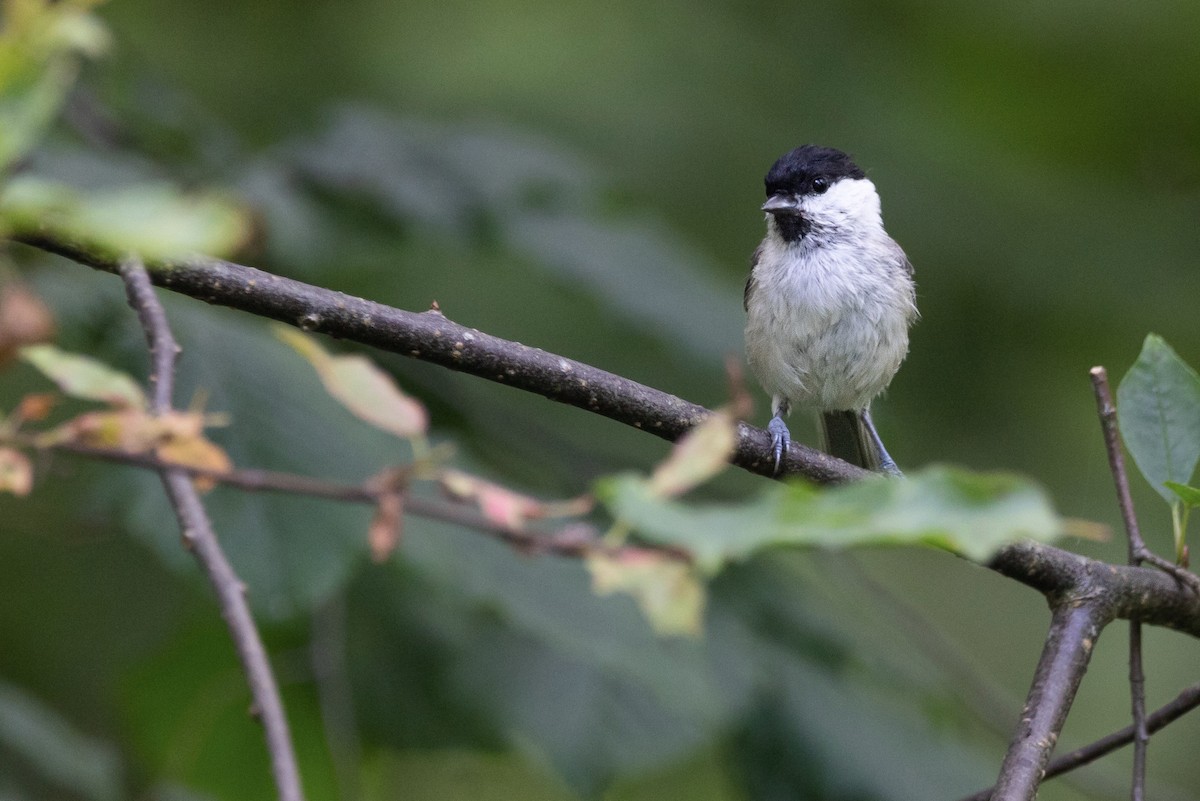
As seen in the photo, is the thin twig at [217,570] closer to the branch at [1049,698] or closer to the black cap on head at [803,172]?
the branch at [1049,698]

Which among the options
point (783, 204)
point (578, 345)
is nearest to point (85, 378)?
point (783, 204)

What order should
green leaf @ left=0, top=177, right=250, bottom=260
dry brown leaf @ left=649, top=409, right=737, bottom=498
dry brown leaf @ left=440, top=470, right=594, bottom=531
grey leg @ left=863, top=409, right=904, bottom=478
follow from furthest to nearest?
1. grey leg @ left=863, top=409, right=904, bottom=478
2. dry brown leaf @ left=440, top=470, right=594, bottom=531
3. dry brown leaf @ left=649, top=409, right=737, bottom=498
4. green leaf @ left=0, top=177, right=250, bottom=260

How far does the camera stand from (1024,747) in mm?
1471

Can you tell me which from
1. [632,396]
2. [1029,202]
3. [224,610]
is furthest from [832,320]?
[224,610]

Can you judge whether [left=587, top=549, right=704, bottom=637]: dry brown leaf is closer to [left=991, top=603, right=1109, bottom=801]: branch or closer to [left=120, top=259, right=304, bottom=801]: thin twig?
[left=120, top=259, right=304, bottom=801]: thin twig

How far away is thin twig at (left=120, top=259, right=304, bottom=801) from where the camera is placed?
3.42 feet

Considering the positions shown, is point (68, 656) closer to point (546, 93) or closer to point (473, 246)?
point (473, 246)

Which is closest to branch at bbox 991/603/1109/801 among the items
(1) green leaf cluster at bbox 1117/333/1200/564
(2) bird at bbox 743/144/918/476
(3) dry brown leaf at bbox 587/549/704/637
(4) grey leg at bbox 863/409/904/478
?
(1) green leaf cluster at bbox 1117/333/1200/564

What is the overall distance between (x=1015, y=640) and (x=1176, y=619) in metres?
3.89

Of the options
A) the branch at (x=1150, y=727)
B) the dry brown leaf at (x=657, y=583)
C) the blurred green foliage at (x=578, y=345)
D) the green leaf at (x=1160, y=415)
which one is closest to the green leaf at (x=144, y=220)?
the dry brown leaf at (x=657, y=583)

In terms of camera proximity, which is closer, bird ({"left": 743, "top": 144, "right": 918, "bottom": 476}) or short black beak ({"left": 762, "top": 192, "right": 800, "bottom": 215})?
bird ({"left": 743, "top": 144, "right": 918, "bottom": 476})

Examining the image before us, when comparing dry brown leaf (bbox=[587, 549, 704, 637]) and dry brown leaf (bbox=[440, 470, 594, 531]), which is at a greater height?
dry brown leaf (bbox=[440, 470, 594, 531])

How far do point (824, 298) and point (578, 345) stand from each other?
1.10 m

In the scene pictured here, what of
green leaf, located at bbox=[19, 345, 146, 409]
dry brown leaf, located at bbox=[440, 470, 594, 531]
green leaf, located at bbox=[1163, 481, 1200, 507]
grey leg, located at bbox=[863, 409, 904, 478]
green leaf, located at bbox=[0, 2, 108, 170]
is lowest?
dry brown leaf, located at bbox=[440, 470, 594, 531]
